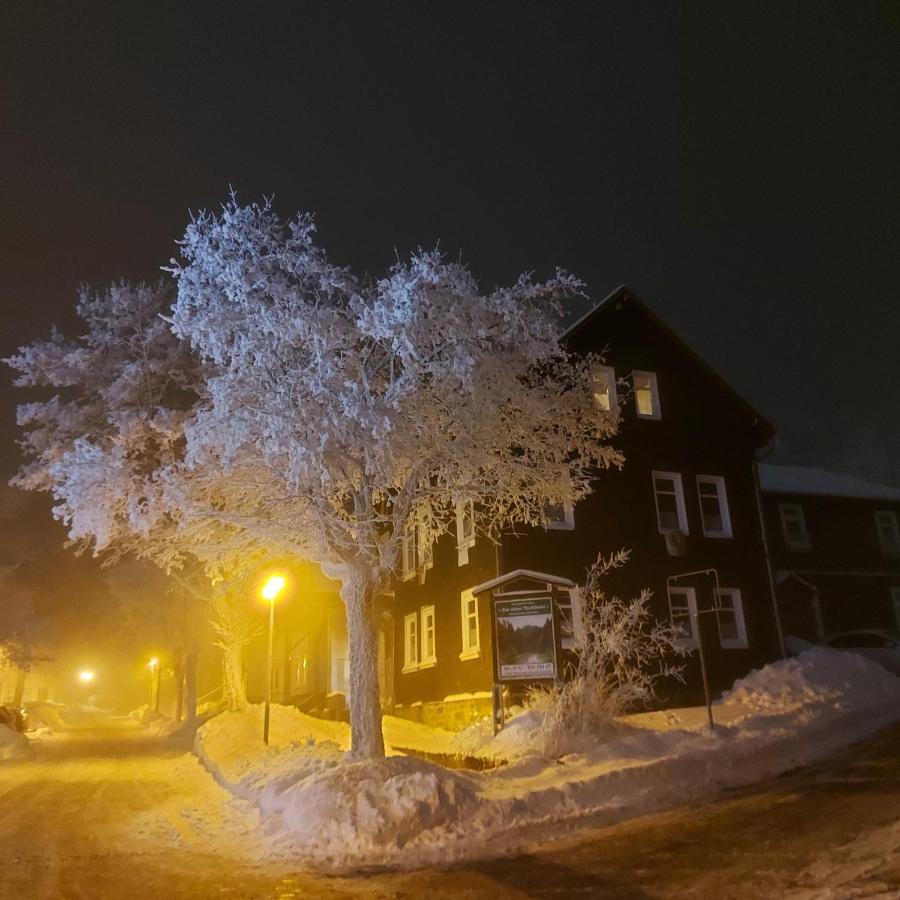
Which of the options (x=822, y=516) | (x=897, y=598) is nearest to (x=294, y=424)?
(x=822, y=516)

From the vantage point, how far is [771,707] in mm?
18109

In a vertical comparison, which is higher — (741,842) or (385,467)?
(385,467)

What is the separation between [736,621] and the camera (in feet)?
77.5

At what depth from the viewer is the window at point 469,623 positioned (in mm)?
21891

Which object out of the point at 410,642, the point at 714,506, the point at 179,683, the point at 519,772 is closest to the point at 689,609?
the point at 714,506

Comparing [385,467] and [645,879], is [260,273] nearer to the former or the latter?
[385,467]

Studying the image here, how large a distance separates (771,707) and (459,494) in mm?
9887

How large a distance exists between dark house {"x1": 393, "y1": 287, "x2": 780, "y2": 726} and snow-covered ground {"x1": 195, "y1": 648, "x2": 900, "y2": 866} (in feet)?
9.02

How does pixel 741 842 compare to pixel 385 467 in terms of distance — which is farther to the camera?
pixel 385 467

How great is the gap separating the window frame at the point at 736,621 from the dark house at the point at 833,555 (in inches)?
274

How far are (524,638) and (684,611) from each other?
7.67 meters

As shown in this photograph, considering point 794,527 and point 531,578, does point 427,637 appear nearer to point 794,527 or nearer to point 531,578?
point 531,578

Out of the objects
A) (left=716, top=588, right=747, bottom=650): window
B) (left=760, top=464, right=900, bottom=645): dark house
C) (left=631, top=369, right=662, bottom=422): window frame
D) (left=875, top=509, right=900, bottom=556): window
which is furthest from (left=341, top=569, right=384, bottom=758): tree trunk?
(left=875, top=509, right=900, bottom=556): window

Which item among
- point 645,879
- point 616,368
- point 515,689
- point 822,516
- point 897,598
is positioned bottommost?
point 645,879
